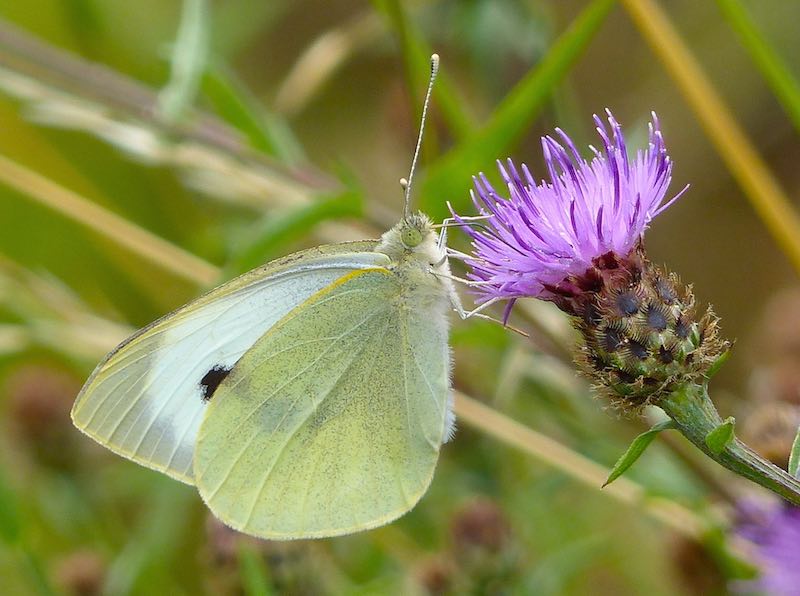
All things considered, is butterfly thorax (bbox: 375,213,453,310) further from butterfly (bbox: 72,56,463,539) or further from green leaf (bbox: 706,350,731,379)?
green leaf (bbox: 706,350,731,379)

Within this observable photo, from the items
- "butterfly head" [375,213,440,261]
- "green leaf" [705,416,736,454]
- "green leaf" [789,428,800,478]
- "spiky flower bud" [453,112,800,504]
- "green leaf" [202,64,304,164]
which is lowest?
"green leaf" [789,428,800,478]

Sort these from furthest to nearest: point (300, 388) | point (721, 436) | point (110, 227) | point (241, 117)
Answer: point (110, 227), point (241, 117), point (300, 388), point (721, 436)

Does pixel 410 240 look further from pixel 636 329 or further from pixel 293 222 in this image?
pixel 636 329

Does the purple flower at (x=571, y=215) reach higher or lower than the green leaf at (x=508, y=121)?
lower

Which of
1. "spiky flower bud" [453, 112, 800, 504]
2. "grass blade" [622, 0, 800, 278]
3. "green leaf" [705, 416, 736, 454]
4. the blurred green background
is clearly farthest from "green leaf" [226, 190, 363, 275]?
"green leaf" [705, 416, 736, 454]

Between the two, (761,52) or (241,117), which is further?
(241,117)

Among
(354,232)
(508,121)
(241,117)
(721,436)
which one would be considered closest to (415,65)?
(508,121)

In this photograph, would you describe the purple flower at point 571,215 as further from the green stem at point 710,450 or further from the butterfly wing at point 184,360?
the butterfly wing at point 184,360

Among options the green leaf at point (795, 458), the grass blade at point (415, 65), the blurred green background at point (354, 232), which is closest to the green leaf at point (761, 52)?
the blurred green background at point (354, 232)
